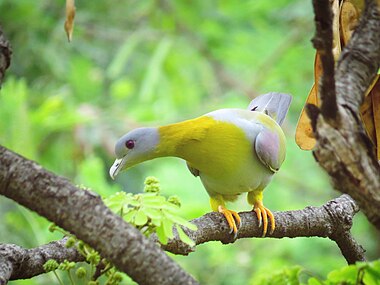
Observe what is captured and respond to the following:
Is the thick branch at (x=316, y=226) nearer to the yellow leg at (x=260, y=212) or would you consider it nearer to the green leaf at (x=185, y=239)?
the yellow leg at (x=260, y=212)

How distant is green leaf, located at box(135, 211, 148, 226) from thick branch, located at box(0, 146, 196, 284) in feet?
0.49

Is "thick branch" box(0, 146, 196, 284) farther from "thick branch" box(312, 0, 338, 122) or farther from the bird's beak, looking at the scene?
the bird's beak

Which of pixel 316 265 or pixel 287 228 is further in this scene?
pixel 316 265

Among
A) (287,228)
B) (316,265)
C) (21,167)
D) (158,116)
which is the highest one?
(158,116)

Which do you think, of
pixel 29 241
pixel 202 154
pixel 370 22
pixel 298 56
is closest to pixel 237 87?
pixel 298 56

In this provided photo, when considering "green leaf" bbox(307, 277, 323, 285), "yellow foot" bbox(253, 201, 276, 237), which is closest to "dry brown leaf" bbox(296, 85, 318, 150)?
"yellow foot" bbox(253, 201, 276, 237)

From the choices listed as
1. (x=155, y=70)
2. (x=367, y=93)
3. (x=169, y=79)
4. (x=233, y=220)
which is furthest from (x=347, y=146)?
(x=169, y=79)

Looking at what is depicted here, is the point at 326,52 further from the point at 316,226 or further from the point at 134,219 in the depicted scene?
the point at 316,226

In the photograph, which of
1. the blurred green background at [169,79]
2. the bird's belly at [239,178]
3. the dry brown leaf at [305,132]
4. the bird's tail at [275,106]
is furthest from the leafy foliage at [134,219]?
the blurred green background at [169,79]

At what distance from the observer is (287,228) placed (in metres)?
1.47

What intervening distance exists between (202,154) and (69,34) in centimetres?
64

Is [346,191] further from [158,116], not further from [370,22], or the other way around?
[158,116]

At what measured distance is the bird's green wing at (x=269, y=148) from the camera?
5.69ft

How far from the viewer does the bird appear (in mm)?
1621
